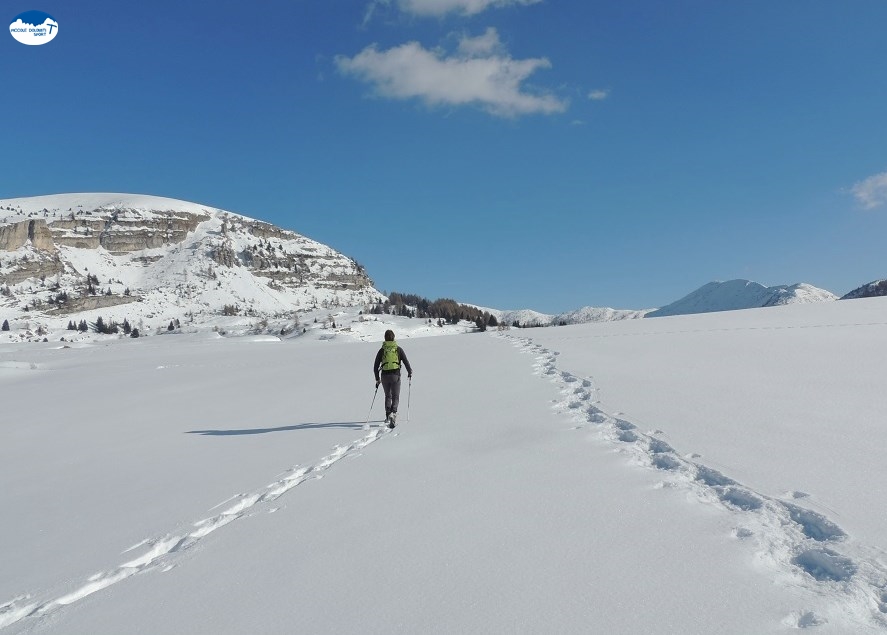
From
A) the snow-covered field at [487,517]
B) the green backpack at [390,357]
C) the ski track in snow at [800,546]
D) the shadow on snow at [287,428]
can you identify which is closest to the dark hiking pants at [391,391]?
the green backpack at [390,357]

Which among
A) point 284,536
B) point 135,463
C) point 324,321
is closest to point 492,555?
point 284,536

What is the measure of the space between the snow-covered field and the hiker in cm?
50

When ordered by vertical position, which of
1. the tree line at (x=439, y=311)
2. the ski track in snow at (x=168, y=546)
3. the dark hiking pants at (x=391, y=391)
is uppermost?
the tree line at (x=439, y=311)

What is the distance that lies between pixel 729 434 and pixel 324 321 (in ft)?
386

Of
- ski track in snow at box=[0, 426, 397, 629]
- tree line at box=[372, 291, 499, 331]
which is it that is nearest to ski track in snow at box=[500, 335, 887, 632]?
ski track in snow at box=[0, 426, 397, 629]

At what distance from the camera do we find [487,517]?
491 centimetres

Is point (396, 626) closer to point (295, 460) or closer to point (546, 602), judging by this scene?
point (546, 602)

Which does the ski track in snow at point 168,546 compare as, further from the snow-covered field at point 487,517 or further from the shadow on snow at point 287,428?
the shadow on snow at point 287,428

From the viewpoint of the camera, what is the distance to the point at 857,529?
394cm

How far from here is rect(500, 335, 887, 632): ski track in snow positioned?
9.94 ft

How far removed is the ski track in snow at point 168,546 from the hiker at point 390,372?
9.69 feet

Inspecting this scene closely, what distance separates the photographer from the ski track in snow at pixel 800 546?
3.03 meters

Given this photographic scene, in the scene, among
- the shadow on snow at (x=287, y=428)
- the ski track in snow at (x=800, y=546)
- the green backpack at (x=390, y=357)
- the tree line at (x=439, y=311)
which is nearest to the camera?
the ski track in snow at (x=800, y=546)

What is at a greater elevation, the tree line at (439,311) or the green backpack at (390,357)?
the tree line at (439,311)
